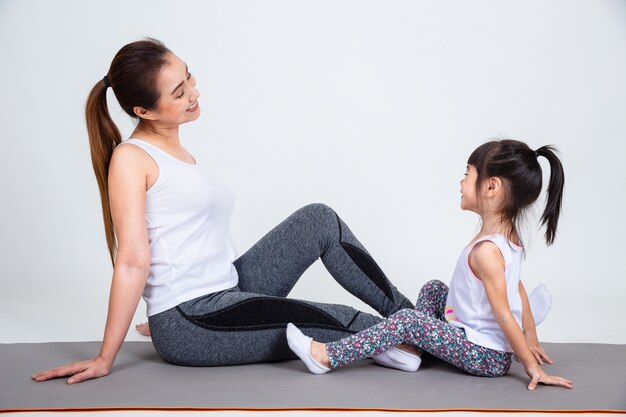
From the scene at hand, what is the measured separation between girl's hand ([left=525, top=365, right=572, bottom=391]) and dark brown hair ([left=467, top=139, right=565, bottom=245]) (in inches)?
17.2

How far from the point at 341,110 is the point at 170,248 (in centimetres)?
196

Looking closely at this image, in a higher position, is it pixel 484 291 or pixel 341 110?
pixel 341 110

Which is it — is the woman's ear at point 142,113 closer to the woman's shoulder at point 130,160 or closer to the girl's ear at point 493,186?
the woman's shoulder at point 130,160

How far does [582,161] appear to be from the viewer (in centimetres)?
402

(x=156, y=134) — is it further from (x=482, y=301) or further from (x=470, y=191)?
(x=482, y=301)

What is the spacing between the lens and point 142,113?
2.43 metres

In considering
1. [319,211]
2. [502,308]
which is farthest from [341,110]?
[502,308]

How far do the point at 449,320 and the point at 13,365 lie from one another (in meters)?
1.48

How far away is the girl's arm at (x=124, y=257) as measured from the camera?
2227mm

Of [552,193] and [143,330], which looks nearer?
[552,193]

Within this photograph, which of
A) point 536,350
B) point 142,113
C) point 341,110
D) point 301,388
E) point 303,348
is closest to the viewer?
point 301,388

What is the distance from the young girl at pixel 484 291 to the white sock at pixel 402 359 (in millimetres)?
49

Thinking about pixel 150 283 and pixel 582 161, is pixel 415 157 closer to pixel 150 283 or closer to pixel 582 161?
pixel 582 161

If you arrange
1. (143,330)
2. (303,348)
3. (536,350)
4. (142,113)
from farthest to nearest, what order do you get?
(143,330), (536,350), (142,113), (303,348)
